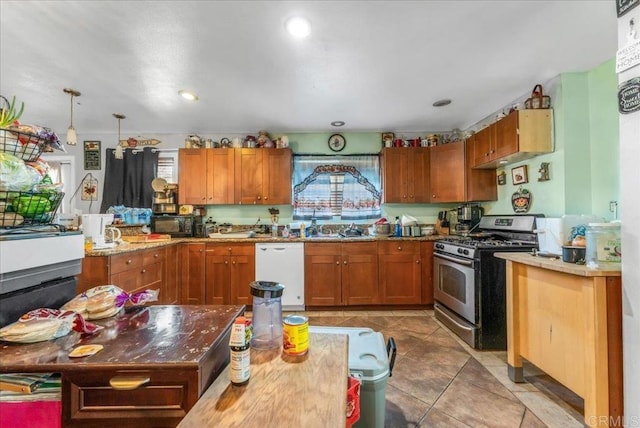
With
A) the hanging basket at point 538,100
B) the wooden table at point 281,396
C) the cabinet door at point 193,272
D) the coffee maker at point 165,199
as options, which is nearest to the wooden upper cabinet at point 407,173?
the hanging basket at point 538,100

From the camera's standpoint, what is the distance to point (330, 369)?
2.56 feet

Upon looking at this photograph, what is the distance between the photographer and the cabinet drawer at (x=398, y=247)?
3.41 metres

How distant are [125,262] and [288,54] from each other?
2.19 m

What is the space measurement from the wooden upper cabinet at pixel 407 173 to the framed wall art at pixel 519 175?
38.9 inches

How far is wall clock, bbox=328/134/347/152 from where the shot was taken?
4027 millimetres

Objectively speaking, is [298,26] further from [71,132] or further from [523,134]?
[71,132]

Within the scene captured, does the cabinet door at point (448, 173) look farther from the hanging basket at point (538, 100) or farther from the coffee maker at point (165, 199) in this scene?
the coffee maker at point (165, 199)

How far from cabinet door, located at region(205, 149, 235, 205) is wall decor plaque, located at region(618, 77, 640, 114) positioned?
3587 millimetres

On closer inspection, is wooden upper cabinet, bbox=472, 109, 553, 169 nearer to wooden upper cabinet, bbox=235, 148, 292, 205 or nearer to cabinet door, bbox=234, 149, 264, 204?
wooden upper cabinet, bbox=235, 148, 292, 205

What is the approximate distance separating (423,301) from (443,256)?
2.33ft

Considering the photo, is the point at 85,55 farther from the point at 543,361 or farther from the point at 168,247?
the point at 543,361

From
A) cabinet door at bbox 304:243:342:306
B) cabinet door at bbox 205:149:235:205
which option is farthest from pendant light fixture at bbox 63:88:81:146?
cabinet door at bbox 304:243:342:306

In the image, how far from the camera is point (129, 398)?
67 centimetres

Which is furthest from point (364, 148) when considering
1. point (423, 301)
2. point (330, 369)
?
point (330, 369)
